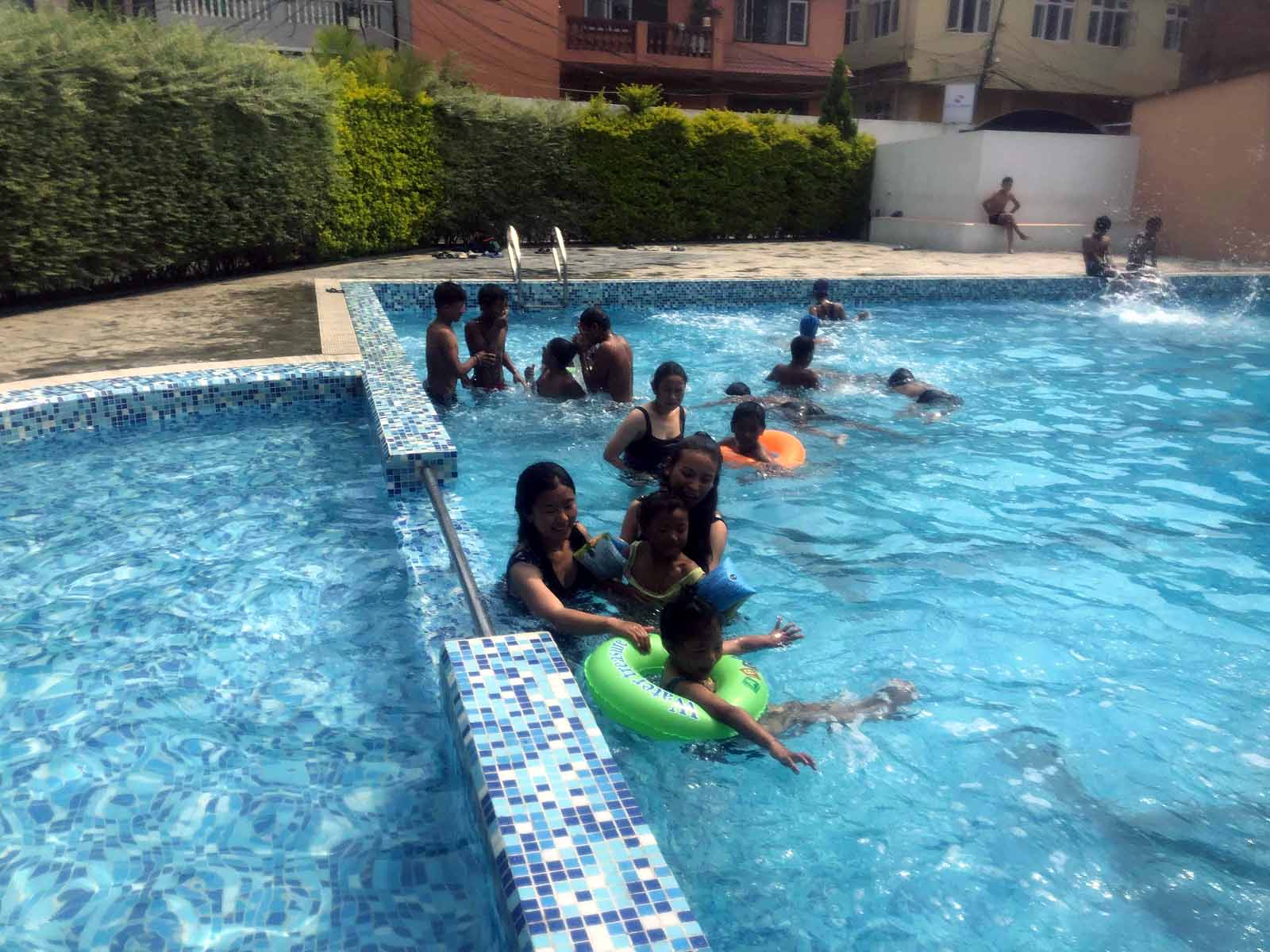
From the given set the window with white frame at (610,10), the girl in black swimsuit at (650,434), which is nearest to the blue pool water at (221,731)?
the girl in black swimsuit at (650,434)

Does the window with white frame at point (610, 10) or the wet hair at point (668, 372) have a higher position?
the window with white frame at point (610, 10)

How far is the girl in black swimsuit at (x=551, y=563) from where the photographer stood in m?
3.98

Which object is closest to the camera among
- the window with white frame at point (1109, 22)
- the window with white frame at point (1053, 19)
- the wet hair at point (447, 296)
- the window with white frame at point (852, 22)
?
the wet hair at point (447, 296)

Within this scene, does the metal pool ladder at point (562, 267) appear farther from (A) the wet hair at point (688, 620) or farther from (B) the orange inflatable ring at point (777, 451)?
(A) the wet hair at point (688, 620)

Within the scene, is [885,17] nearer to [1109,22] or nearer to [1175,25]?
[1109,22]

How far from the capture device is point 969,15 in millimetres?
33000

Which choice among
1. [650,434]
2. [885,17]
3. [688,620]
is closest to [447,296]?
[650,434]

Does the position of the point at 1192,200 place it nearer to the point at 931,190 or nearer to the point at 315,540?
the point at 931,190

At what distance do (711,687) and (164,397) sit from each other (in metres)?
5.64

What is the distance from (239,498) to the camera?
6.31 meters

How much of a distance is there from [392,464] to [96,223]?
30.1 ft

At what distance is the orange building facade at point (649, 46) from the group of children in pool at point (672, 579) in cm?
2556

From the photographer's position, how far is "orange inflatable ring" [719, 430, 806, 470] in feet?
21.8

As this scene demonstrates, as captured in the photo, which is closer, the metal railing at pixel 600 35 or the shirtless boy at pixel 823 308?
the shirtless boy at pixel 823 308
